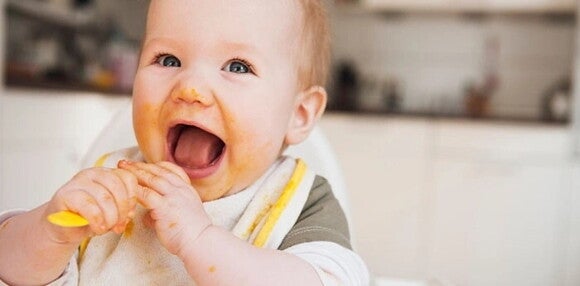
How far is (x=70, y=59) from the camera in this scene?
3490 mm

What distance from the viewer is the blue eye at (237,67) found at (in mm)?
695

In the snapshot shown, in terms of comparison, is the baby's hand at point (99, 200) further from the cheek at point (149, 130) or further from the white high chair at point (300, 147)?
the white high chair at point (300, 147)

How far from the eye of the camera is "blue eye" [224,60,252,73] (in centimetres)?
70

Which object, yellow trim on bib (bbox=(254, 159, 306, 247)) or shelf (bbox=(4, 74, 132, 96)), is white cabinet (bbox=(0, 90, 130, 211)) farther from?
yellow trim on bib (bbox=(254, 159, 306, 247))

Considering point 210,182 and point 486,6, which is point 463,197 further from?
point 210,182

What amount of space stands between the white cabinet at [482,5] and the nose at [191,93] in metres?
2.84

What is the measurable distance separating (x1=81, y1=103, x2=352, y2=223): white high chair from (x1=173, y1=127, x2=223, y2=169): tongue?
51 cm

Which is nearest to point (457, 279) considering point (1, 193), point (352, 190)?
point (352, 190)

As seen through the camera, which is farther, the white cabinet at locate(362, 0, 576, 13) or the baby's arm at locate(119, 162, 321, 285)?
the white cabinet at locate(362, 0, 576, 13)

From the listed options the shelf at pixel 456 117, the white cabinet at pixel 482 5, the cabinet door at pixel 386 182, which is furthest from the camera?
the white cabinet at pixel 482 5

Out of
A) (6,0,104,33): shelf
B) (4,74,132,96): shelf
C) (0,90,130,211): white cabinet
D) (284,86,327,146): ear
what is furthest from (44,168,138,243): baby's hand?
(6,0,104,33): shelf

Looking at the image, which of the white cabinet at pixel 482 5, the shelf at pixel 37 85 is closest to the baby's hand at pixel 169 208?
the shelf at pixel 37 85

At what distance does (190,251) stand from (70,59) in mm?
3070

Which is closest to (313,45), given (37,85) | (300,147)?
(300,147)
